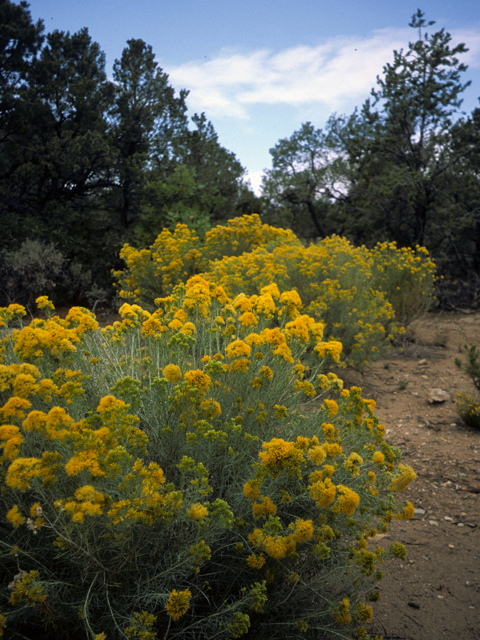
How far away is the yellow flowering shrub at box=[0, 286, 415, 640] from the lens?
4.90ft

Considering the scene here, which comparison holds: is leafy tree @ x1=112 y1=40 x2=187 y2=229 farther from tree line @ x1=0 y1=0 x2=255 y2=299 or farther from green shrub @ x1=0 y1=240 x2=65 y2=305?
green shrub @ x1=0 y1=240 x2=65 y2=305

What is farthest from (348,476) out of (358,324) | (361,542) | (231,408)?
(358,324)

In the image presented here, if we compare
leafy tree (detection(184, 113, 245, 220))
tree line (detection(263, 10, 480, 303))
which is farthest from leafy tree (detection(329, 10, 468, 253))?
leafy tree (detection(184, 113, 245, 220))

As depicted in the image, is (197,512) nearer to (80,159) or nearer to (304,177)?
(80,159)

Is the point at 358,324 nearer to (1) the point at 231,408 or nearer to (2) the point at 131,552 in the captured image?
(1) the point at 231,408

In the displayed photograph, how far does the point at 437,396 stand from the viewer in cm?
511

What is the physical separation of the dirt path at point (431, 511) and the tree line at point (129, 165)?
6117 mm

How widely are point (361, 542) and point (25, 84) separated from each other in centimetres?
1183

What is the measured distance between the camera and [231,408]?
2.24 meters

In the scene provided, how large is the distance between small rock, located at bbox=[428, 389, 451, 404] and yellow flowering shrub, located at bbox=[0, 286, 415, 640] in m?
3.19

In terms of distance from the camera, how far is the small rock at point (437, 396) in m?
5.06

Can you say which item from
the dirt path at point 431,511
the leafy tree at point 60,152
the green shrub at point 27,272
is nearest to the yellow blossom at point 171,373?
the dirt path at point 431,511

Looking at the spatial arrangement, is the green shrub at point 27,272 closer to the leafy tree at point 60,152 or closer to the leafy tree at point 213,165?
the leafy tree at point 60,152

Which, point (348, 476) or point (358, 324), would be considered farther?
point (358, 324)
